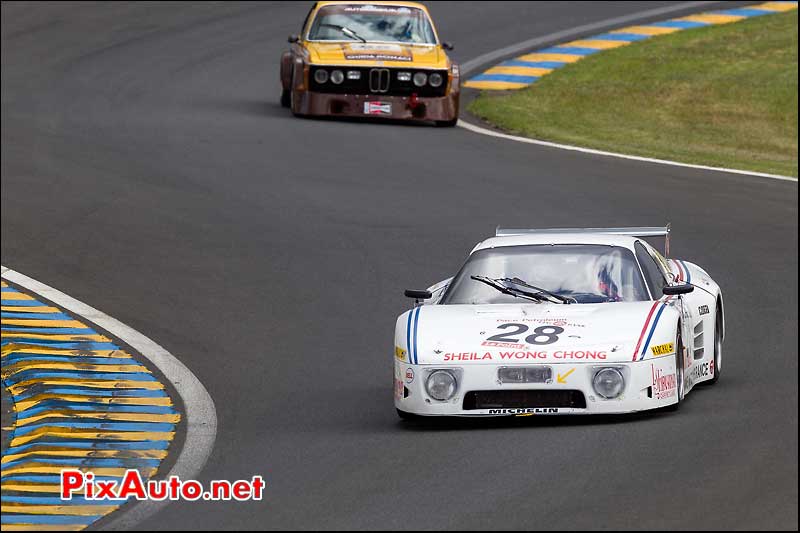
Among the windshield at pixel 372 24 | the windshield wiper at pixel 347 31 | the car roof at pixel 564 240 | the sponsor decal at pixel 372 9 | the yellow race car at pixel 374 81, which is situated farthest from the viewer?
the sponsor decal at pixel 372 9

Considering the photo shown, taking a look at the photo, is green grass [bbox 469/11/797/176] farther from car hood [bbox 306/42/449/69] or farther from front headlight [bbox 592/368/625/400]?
front headlight [bbox 592/368/625/400]

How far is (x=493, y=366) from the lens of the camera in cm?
965

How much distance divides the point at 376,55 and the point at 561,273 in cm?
1263

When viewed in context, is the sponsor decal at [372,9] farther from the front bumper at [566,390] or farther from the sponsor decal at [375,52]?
the front bumper at [566,390]

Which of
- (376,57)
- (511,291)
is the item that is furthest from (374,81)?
(511,291)

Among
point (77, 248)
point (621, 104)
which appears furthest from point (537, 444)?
point (621, 104)

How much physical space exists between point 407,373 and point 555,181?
919 cm

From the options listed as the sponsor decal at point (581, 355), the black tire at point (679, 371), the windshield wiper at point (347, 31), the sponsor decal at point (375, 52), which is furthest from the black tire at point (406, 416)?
the windshield wiper at point (347, 31)

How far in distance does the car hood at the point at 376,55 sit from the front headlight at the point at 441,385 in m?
13.3

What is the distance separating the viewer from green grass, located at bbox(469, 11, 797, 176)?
23000 millimetres

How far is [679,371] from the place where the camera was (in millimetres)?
10008

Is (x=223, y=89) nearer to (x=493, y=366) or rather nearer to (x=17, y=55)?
(x=17, y=55)

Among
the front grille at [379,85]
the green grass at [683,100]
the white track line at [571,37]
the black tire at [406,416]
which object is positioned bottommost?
the green grass at [683,100]

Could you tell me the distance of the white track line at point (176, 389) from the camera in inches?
314
